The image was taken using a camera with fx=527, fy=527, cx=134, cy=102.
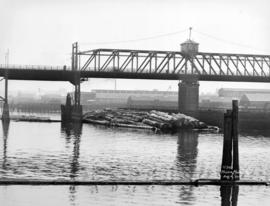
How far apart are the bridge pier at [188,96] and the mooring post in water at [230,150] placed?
7233 cm

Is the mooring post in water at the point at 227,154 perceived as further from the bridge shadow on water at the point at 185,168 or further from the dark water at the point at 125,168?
the dark water at the point at 125,168

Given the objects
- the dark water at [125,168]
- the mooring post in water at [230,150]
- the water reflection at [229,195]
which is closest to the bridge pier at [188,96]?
the dark water at [125,168]

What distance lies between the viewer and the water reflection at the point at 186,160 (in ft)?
80.9

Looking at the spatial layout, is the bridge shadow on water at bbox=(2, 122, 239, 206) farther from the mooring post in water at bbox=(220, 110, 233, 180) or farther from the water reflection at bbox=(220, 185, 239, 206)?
the mooring post in water at bbox=(220, 110, 233, 180)

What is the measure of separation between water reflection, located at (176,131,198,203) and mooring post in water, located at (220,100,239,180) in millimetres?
2534

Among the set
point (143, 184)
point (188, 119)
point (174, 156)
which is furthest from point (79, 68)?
point (143, 184)

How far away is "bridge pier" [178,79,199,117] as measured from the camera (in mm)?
101850

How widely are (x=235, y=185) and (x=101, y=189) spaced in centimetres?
700

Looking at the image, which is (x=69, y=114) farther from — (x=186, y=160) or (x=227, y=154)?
(x=227, y=154)

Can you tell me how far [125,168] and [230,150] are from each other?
25.8 ft

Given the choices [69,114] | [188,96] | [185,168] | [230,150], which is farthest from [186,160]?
[188,96]

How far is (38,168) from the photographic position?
31797 mm

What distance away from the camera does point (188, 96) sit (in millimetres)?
102625

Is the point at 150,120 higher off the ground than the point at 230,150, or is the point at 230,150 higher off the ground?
the point at 230,150
